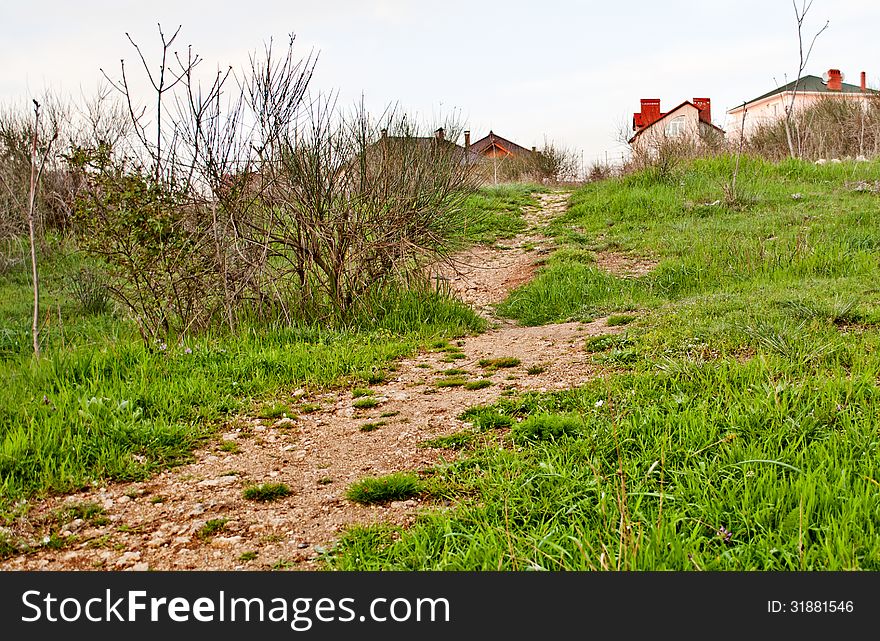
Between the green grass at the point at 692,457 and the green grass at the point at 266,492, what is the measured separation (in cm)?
69

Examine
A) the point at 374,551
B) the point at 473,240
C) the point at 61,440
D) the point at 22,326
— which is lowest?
the point at 374,551

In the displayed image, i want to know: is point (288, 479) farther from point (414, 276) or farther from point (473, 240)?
point (473, 240)

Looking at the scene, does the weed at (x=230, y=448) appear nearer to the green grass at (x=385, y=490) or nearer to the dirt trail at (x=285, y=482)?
the dirt trail at (x=285, y=482)

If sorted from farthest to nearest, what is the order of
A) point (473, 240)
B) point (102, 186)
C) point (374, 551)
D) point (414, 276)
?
point (473, 240) → point (414, 276) → point (102, 186) → point (374, 551)

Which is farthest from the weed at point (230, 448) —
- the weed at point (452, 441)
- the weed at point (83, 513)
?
the weed at point (452, 441)

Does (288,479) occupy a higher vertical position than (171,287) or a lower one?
lower

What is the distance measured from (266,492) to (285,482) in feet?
0.57

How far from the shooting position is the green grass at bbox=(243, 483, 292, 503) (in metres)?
3.32

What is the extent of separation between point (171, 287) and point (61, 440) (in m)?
2.71

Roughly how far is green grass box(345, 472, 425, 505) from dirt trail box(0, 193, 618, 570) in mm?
66

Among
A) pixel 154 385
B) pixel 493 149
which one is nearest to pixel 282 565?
pixel 154 385
